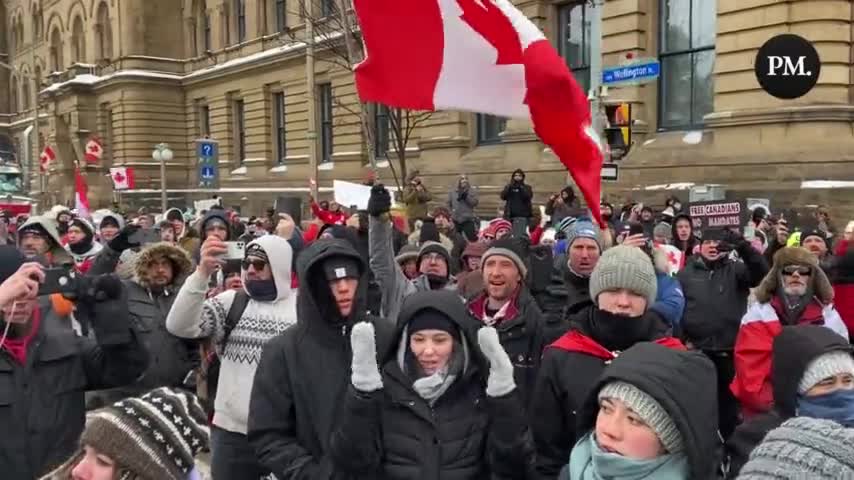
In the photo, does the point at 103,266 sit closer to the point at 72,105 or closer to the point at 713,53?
the point at 713,53

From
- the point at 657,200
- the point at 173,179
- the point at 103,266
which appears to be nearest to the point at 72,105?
the point at 173,179

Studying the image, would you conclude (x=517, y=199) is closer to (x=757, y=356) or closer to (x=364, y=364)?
(x=757, y=356)

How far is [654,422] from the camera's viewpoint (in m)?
2.16

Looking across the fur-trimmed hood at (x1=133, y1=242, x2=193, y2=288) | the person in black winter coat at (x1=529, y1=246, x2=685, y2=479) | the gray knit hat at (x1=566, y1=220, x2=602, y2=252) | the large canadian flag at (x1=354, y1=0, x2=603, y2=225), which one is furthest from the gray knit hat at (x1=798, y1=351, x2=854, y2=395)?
the fur-trimmed hood at (x1=133, y1=242, x2=193, y2=288)

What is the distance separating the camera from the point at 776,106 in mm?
15086

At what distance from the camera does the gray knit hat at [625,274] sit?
10.5 feet

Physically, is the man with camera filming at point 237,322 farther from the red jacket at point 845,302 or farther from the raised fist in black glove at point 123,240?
the red jacket at point 845,302

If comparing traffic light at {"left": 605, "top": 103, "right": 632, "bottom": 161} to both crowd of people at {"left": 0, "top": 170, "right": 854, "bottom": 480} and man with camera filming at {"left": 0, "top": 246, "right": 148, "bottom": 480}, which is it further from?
man with camera filming at {"left": 0, "top": 246, "right": 148, "bottom": 480}

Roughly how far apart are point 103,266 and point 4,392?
203cm

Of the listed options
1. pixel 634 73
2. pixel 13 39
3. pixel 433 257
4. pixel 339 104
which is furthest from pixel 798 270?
pixel 13 39

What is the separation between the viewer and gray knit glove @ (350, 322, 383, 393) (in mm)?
2801

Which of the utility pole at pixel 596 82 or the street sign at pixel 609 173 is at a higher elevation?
the utility pole at pixel 596 82

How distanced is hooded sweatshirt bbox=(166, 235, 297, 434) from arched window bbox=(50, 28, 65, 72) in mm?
52390

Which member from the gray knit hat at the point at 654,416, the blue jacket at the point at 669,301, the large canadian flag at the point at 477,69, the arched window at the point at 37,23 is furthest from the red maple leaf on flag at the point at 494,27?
the arched window at the point at 37,23
